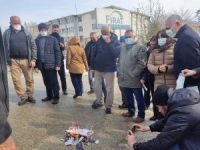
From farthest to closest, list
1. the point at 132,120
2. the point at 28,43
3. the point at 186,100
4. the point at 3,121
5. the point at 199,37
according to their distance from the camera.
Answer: the point at 28,43 < the point at 132,120 < the point at 199,37 < the point at 186,100 < the point at 3,121

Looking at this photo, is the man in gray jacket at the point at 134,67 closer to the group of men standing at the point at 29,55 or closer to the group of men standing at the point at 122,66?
the group of men standing at the point at 122,66

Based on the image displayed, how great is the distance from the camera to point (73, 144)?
4.16 metres

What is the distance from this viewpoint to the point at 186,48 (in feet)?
12.3

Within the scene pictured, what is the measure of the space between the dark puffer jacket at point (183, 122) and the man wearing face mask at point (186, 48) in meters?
1.42

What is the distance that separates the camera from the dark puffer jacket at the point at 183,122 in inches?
93.7

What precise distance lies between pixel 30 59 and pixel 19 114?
133 cm

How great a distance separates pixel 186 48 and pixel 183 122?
163 centimetres

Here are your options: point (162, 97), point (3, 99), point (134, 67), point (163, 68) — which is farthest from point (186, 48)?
point (3, 99)

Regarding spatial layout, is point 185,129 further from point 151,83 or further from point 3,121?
point 151,83

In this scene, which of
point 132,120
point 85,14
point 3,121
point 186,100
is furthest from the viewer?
point 85,14

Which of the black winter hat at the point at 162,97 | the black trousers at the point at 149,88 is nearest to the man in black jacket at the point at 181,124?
the black winter hat at the point at 162,97

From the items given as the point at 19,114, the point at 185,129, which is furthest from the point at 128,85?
the point at 185,129

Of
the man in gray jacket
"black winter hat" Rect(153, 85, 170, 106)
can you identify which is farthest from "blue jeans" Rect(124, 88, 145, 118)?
"black winter hat" Rect(153, 85, 170, 106)

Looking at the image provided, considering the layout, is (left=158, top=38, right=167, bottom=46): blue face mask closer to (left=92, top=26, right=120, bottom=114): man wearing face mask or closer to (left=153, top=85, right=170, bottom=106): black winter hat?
(left=92, top=26, right=120, bottom=114): man wearing face mask
